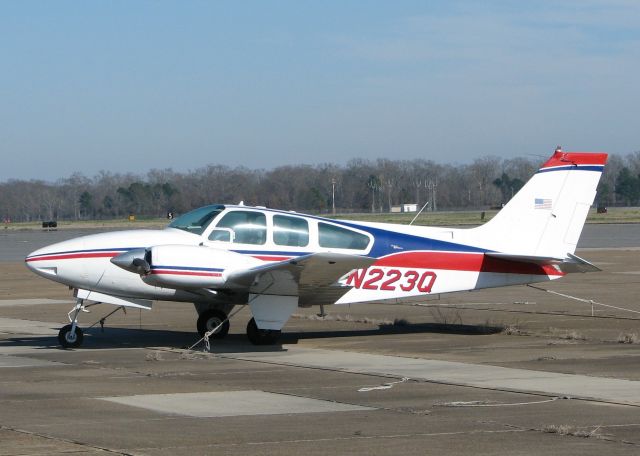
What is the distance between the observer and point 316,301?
1727 centimetres

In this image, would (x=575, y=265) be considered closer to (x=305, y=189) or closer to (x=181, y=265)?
(x=181, y=265)

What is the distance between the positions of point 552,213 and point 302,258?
5243mm

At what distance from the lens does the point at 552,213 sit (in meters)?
18.2

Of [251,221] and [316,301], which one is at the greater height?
[251,221]

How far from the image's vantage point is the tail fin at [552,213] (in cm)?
1812

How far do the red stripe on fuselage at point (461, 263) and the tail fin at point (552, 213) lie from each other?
26 cm

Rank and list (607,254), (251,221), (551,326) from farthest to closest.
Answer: (607,254)
(551,326)
(251,221)

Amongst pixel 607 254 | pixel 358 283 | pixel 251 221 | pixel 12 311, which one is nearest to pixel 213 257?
pixel 251 221

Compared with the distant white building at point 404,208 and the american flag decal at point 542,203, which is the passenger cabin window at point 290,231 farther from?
the distant white building at point 404,208

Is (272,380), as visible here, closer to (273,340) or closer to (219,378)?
(219,378)

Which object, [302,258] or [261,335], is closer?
[302,258]

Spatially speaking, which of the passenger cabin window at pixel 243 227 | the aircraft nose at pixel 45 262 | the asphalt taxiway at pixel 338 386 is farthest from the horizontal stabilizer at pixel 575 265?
the aircraft nose at pixel 45 262

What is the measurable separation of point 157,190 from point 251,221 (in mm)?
82952

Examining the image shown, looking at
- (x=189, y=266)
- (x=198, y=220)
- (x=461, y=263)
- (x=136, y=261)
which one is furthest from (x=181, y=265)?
(x=461, y=263)
